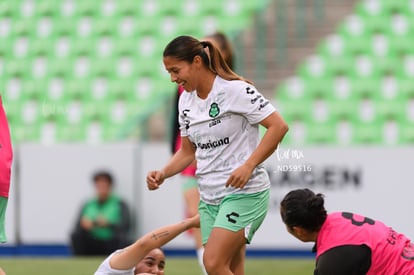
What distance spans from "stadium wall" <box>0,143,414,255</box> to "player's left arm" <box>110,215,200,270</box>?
4.86 metres

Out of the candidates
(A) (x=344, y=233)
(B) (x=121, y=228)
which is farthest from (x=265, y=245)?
(A) (x=344, y=233)

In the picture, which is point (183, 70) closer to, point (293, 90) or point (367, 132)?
point (367, 132)

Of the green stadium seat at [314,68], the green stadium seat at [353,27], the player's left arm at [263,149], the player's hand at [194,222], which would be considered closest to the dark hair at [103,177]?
the green stadium seat at [314,68]

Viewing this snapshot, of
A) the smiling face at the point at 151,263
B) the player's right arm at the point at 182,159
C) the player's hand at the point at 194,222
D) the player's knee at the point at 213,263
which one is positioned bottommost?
the smiling face at the point at 151,263

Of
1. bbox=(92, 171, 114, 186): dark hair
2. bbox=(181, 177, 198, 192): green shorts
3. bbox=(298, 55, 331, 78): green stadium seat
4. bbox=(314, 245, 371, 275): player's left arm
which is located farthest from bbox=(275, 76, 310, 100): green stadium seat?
bbox=(314, 245, 371, 275): player's left arm

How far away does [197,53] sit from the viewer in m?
5.28

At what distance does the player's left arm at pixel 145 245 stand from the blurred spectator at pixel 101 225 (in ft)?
17.4

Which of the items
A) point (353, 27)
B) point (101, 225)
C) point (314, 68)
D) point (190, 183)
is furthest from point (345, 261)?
point (353, 27)

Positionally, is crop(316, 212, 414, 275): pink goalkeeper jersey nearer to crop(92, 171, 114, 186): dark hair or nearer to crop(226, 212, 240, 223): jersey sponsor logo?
crop(226, 212, 240, 223): jersey sponsor logo

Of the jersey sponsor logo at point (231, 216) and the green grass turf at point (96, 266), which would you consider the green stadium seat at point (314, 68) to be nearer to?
the green grass turf at point (96, 266)

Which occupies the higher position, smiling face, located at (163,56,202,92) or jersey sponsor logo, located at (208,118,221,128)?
smiling face, located at (163,56,202,92)

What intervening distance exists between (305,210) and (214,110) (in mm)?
852

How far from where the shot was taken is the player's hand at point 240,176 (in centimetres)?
511

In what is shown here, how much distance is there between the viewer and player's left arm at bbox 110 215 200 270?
18.7 feet
